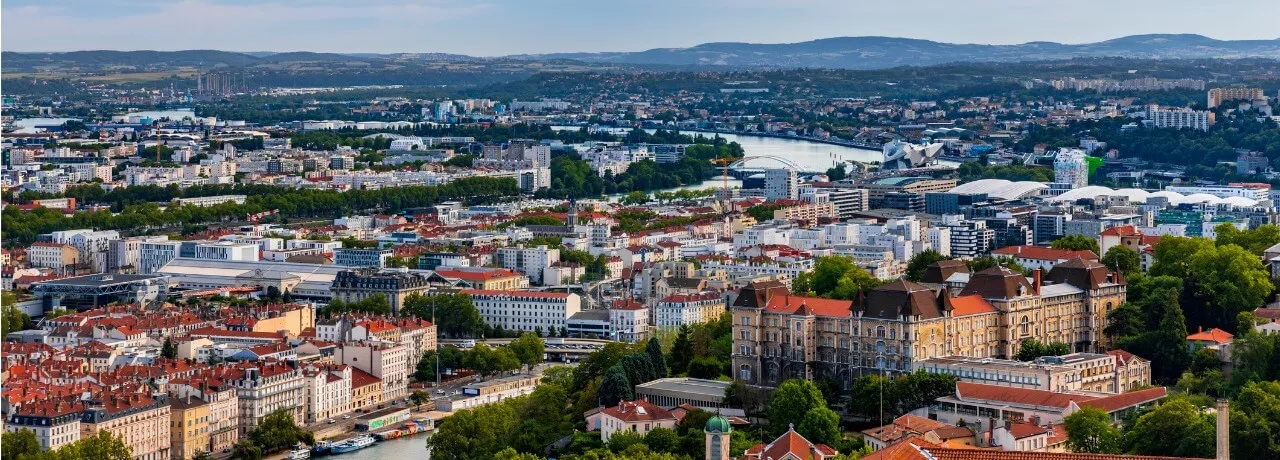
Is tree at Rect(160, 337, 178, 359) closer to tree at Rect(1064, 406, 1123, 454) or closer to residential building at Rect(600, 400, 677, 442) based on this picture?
residential building at Rect(600, 400, 677, 442)

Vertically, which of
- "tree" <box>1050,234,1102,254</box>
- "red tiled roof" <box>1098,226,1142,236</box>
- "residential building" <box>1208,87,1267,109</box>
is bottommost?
"tree" <box>1050,234,1102,254</box>

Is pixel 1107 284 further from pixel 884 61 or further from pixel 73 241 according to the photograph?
pixel 884 61

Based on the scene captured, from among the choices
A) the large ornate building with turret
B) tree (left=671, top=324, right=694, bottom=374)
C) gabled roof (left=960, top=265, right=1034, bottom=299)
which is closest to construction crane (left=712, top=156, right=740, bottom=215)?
tree (left=671, top=324, right=694, bottom=374)

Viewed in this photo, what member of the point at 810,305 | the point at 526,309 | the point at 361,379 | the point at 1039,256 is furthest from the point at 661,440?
the point at 1039,256

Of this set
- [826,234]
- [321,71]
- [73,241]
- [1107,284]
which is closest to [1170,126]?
[826,234]

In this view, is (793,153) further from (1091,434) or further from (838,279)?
(1091,434)
